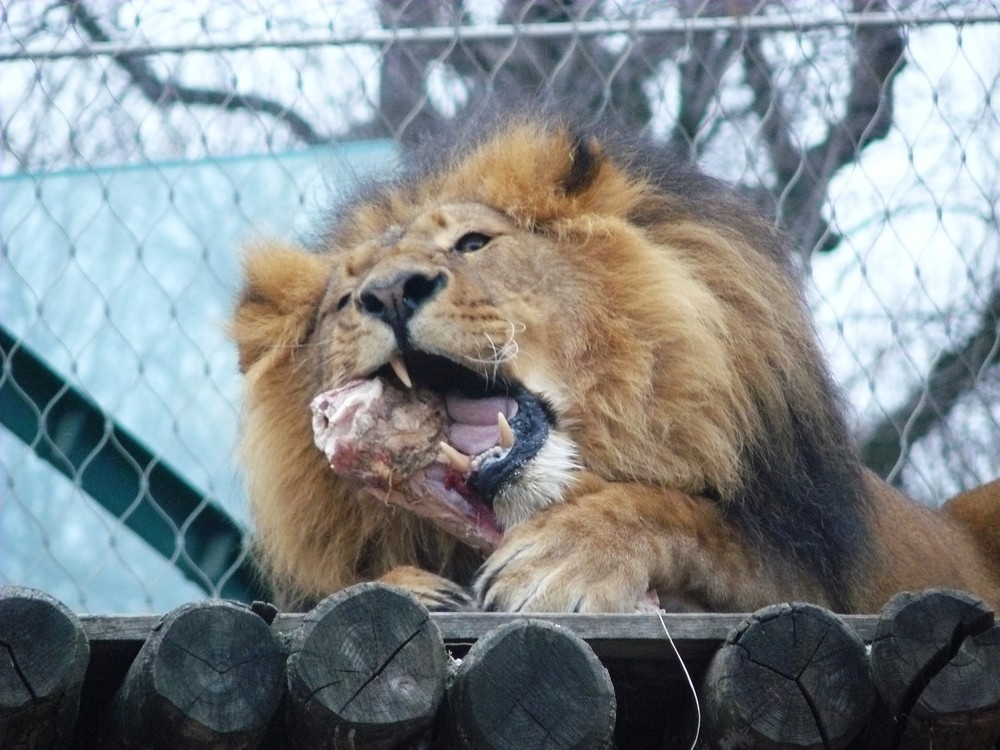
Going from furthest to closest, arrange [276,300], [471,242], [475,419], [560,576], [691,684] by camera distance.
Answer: [276,300] < [471,242] < [475,419] < [560,576] < [691,684]

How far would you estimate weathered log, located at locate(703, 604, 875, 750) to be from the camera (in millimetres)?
1631

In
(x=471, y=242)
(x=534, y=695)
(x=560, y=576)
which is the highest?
(x=471, y=242)

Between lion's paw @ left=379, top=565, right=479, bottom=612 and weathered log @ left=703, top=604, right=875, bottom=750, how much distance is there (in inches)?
19.3

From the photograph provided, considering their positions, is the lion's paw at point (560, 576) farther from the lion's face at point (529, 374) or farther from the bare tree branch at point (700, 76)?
the bare tree branch at point (700, 76)

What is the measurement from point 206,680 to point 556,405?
2.62 ft

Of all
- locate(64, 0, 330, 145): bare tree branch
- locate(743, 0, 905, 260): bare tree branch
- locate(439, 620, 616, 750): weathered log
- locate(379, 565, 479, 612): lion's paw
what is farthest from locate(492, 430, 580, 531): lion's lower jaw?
locate(743, 0, 905, 260): bare tree branch

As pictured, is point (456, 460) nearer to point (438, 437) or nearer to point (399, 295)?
point (438, 437)

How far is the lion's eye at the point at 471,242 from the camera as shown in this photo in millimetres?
2354

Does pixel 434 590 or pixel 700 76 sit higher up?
pixel 434 590

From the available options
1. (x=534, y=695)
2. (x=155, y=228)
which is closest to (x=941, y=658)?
(x=534, y=695)

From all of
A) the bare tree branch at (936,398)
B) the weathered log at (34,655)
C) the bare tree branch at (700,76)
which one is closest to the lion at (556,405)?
the weathered log at (34,655)

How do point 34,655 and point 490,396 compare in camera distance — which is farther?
point 490,396

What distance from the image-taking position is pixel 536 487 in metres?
2.14

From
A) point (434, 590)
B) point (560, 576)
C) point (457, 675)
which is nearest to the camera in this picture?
point (457, 675)
